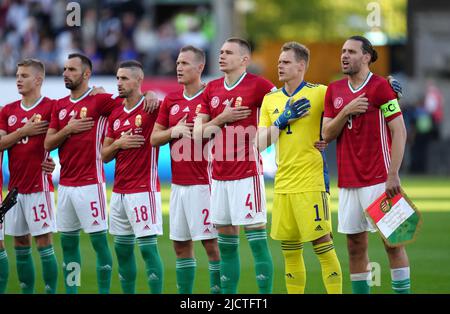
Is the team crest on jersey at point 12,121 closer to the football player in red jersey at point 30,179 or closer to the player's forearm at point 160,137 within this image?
the football player in red jersey at point 30,179

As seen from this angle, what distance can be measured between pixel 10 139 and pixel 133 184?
4.63 ft

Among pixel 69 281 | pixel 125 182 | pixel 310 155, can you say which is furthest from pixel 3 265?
pixel 310 155

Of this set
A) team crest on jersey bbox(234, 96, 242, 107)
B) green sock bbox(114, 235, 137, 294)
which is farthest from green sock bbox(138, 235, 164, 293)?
team crest on jersey bbox(234, 96, 242, 107)

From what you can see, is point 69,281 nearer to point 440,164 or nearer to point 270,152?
point 270,152

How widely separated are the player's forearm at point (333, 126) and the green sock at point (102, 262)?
8.75ft

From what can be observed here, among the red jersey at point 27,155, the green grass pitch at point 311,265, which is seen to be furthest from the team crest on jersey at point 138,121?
the green grass pitch at point 311,265

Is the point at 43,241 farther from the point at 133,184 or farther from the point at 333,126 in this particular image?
the point at 333,126

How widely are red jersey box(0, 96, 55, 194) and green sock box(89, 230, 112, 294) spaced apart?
0.78 meters

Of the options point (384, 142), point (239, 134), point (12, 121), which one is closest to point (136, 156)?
point (239, 134)

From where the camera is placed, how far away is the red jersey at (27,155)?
34.3 feet

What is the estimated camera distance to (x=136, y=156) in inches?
401

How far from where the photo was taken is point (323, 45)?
109ft

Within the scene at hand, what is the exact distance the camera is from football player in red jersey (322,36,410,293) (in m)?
9.10
